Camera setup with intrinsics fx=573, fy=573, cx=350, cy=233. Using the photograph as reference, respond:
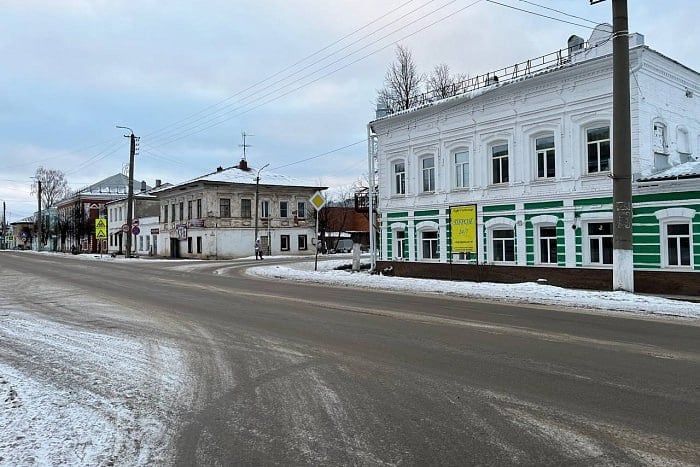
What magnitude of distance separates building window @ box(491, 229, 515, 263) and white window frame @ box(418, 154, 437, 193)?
13.5 feet

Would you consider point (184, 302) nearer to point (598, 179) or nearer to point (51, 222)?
point (598, 179)

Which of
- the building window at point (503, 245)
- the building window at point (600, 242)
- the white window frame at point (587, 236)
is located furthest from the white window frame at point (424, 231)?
the building window at point (600, 242)

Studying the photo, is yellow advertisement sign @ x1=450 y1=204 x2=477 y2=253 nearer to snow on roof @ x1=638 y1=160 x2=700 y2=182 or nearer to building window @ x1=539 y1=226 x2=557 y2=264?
building window @ x1=539 y1=226 x2=557 y2=264

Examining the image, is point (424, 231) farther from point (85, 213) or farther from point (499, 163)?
point (85, 213)

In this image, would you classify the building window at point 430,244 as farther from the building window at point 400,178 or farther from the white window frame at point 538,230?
the white window frame at point 538,230

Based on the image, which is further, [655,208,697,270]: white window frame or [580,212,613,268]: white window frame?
[580,212,613,268]: white window frame

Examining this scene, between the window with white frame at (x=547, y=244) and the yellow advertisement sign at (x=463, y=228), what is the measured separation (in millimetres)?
2851

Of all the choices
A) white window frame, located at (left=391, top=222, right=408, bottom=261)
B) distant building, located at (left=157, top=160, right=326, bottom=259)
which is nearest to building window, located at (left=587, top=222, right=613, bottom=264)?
white window frame, located at (left=391, top=222, right=408, bottom=261)

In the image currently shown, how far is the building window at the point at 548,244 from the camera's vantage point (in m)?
22.0

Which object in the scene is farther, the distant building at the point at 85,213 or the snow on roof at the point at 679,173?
the distant building at the point at 85,213

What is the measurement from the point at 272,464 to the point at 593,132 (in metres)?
19.8

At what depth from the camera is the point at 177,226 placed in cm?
5800

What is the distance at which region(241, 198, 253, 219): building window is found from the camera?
183 feet

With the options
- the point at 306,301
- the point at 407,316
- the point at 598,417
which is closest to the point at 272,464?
the point at 598,417
